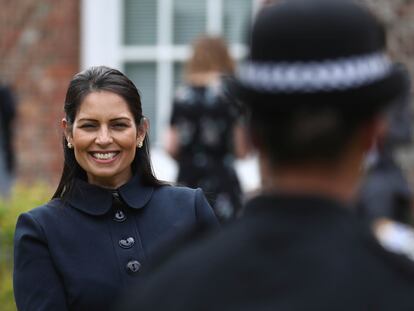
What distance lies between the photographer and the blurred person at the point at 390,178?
340 inches

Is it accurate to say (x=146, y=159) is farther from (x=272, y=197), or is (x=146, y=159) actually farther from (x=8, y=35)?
(x=8, y=35)

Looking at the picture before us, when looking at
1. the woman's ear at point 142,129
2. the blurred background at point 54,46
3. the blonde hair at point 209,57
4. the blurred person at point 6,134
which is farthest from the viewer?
the blurred background at point 54,46

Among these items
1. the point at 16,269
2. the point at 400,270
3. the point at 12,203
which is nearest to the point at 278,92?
the point at 400,270

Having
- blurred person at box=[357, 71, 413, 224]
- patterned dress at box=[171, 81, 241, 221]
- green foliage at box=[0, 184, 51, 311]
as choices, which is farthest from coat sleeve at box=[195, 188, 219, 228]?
blurred person at box=[357, 71, 413, 224]

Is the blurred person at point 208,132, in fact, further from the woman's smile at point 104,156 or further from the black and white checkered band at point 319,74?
A: the black and white checkered band at point 319,74

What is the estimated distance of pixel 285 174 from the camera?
201 cm

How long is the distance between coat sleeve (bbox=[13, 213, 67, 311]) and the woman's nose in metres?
0.33

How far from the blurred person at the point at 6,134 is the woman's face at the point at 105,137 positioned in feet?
17.9

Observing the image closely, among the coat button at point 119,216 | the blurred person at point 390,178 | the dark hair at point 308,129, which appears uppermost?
the dark hair at point 308,129

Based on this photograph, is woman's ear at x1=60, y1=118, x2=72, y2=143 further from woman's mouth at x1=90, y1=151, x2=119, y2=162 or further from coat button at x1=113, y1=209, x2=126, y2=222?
coat button at x1=113, y1=209, x2=126, y2=222

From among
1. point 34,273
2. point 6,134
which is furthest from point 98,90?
point 6,134

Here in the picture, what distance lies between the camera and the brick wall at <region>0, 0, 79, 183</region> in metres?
10.1

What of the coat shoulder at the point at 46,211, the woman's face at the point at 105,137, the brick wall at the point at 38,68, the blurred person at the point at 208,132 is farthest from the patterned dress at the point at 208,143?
the coat shoulder at the point at 46,211

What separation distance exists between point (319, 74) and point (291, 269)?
0.31 m
